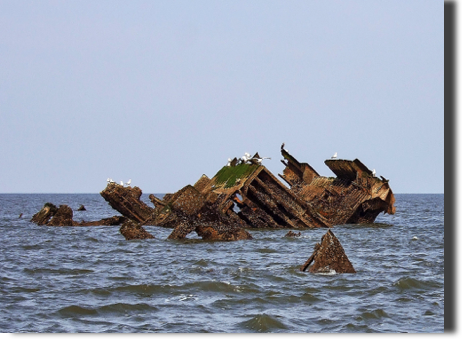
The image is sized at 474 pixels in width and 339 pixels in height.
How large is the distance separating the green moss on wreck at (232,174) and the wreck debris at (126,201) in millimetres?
3724

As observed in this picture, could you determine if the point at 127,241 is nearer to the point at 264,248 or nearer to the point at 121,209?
the point at 264,248

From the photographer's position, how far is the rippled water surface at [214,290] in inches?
303

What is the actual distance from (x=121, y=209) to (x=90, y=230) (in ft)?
6.90

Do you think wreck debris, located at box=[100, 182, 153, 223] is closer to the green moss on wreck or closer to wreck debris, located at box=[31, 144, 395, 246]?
wreck debris, located at box=[31, 144, 395, 246]

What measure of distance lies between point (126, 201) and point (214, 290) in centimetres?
1583

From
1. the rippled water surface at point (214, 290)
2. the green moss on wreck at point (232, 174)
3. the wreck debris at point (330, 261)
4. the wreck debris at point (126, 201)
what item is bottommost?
the rippled water surface at point (214, 290)

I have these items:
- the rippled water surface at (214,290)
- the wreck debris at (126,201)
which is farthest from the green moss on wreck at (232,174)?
the rippled water surface at (214,290)

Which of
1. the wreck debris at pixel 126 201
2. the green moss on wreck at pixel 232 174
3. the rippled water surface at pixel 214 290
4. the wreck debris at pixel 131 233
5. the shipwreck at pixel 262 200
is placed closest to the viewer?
the rippled water surface at pixel 214 290

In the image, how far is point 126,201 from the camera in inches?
993

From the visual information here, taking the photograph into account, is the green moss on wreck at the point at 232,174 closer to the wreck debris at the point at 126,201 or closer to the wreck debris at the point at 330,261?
the wreck debris at the point at 126,201
